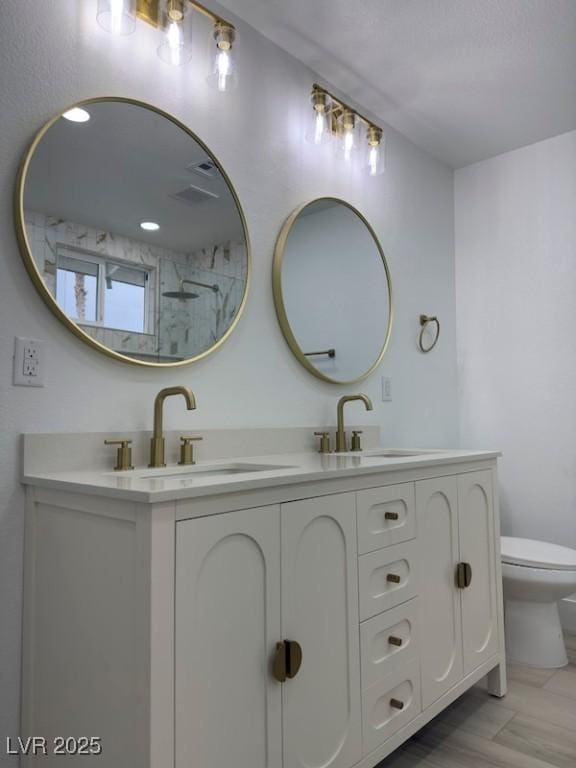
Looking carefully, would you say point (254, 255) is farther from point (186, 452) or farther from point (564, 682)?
point (564, 682)

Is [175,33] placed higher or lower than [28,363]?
higher

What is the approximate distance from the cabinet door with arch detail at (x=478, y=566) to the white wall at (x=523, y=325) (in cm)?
82

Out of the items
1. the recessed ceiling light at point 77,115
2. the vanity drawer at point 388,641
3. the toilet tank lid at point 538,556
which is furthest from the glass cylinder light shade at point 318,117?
the toilet tank lid at point 538,556

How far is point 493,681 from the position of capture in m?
1.88

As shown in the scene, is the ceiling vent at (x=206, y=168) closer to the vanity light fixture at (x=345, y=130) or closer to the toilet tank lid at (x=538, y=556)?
the vanity light fixture at (x=345, y=130)

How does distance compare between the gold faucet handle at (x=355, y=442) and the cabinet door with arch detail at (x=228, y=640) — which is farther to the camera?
the gold faucet handle at (x=355, y=442)

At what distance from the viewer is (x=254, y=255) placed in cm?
181

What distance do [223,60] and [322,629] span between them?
1.60 m

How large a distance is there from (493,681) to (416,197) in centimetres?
207

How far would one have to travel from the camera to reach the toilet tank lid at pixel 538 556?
79.0 inches

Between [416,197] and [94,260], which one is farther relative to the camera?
[416,197]

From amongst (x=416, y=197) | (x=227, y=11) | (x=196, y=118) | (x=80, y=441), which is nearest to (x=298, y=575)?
(x=80, y=441)

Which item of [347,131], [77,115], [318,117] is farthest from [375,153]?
[77,115]

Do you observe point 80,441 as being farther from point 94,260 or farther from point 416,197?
point 416,197
